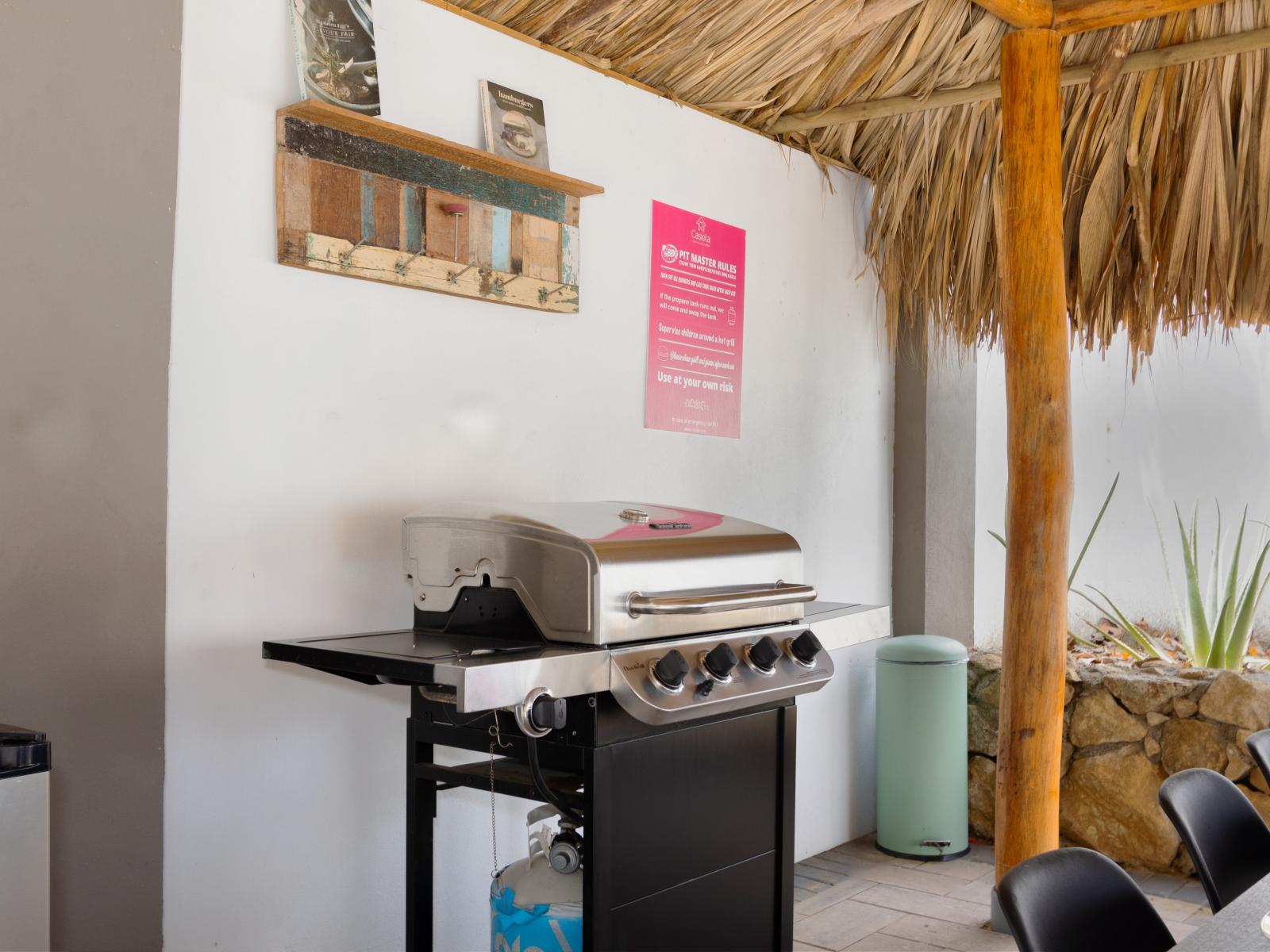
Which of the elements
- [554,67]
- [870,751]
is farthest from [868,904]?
[554,67]

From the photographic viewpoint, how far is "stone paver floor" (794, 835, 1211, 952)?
3439 millimetres

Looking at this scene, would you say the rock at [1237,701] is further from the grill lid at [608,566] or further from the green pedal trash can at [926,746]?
the grill lid at [608,566]

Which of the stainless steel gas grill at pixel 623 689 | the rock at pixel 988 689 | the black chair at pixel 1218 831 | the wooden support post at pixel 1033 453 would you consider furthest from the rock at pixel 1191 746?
the stainless steel gas grill at pixel 623 689

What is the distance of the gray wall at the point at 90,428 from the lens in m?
2.13

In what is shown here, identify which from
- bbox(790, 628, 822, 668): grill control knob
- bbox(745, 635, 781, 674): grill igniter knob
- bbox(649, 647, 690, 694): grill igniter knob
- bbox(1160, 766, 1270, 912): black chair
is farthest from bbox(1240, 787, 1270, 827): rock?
bbox(649, 647, 690, 694): grill igniter knob

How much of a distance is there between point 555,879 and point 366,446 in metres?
1.05

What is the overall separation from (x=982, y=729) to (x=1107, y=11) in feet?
8.21

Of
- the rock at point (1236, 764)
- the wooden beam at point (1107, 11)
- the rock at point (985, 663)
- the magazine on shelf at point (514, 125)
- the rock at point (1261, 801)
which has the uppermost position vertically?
the wooden beam at point (1107, 11)

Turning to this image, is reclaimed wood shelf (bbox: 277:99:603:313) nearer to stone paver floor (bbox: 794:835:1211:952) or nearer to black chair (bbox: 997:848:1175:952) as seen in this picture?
black chair (bbox: 997:848:1175:952)

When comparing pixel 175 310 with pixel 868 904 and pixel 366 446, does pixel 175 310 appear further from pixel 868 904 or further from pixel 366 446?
pixel 868 904

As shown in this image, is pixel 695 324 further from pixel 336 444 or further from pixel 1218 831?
pixel 1218 831

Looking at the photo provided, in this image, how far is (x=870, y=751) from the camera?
4.50 m

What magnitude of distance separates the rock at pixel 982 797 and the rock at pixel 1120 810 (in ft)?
0.93

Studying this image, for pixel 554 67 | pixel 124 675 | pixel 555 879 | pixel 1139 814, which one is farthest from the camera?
pixel 1139 814
